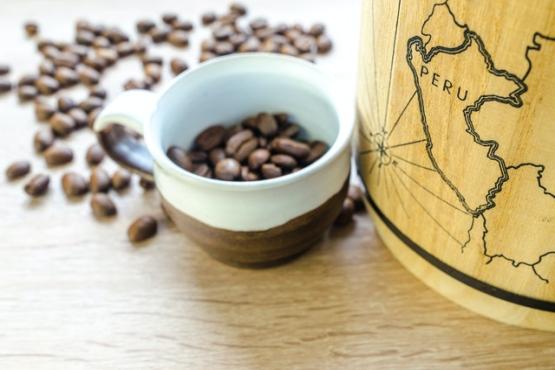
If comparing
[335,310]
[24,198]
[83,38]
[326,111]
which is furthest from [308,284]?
[83,38]

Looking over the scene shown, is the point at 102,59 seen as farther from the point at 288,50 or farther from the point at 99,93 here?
the point at 288,50

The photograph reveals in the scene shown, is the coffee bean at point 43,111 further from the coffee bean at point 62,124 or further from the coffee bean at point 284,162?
the coffee bean at point 284,162

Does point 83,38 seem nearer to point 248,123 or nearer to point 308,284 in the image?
point 248,123

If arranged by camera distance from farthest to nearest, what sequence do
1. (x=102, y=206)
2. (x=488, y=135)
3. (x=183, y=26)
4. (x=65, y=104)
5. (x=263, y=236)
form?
1. (x=183, y=26)
2. (x=65, y=104)
3. (x=102, y=206)
4. (x=263, y=236)
5. (x=488, y=135)

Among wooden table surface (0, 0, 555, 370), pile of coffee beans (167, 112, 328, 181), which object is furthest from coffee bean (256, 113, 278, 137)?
wooden table surface (0, 0, 555, 370)

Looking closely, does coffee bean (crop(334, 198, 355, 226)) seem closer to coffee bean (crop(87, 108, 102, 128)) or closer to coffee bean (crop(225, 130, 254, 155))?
coffee bean (crop(225, 130, 254, 155))

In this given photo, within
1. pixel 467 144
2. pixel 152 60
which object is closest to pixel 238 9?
pixel 152 60
